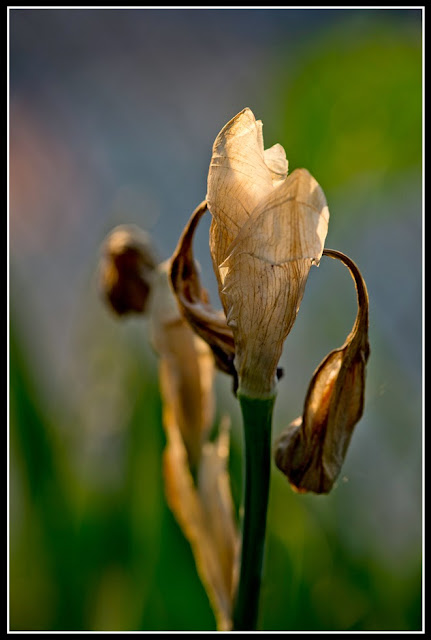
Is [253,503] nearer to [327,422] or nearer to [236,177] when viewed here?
[327,422]

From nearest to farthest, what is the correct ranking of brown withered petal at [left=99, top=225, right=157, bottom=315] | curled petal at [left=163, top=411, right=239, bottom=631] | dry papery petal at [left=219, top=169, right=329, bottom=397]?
dry papery petal at [left=219, top=169, right=329, bottom=397], curled petal at [left=163, top=411, right=239, bottom=631], brown withered petal at [left=99, top=225, right=157, bottom=315]

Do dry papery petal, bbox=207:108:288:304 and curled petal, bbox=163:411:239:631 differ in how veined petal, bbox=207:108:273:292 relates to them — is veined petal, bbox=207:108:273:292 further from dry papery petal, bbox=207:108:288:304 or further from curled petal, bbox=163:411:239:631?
curled petal, bbox=163:411:239:631

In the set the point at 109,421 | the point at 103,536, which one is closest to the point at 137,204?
the point at 109,421

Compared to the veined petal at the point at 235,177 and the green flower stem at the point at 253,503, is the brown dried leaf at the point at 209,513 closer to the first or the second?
the green flower stem at the point at 253,503

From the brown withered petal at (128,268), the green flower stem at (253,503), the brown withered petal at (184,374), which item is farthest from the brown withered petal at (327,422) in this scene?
the brown withered petal at (128,268)

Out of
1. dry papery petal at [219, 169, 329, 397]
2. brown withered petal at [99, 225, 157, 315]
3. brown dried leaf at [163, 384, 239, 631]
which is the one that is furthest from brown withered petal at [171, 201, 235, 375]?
brown withered petal at [99, 225, 157, 315]

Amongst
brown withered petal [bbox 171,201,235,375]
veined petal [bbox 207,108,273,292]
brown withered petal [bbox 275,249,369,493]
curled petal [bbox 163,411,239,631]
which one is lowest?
curled petal [bbox 163,411,239,631]

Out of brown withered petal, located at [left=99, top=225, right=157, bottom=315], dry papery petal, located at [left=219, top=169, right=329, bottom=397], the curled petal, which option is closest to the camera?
dry papery petal, located at [left=219, top=169, right=329, bottom=397]
